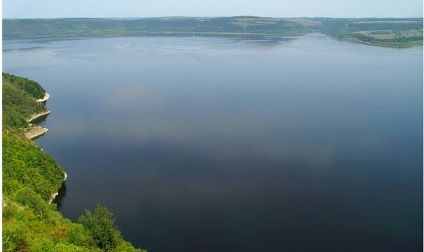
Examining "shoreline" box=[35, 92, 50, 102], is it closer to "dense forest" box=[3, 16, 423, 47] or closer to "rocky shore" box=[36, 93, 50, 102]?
"rocky shore" box=[36, 93, 50, 102]

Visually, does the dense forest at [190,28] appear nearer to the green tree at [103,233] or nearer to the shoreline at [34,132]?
the shoreline at [34,132]

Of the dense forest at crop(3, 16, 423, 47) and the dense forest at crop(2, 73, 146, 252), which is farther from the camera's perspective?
the dense forest at crop(3, 16, 423, 47)

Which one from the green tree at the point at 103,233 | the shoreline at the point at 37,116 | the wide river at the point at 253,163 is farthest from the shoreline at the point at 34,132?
the green tree at the point at 103,233

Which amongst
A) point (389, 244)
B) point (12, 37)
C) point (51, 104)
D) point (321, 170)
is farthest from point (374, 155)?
point (12, 37)

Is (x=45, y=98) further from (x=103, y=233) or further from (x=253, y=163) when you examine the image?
(x=103, y=233)

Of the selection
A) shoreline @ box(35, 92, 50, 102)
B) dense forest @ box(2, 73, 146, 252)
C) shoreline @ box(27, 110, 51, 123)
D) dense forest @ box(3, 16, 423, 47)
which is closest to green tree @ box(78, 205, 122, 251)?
dense forest @ box(2, 73, 146, 252)

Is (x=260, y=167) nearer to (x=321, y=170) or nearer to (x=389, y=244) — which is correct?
(x=321, y=170)

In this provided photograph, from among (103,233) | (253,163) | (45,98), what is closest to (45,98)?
(45,98)
